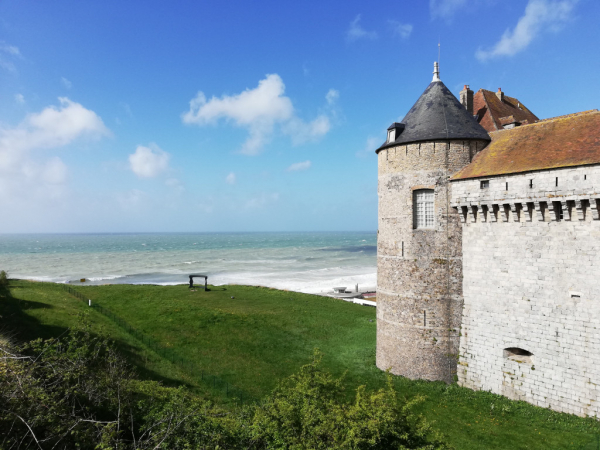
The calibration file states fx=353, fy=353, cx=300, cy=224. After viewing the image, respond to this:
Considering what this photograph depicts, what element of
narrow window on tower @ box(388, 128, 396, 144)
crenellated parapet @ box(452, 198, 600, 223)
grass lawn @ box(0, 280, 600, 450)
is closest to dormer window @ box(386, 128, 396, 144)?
narrow window on tower @ box(388, 128, 396, 144)

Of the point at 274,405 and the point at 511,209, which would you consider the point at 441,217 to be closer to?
the point at 511,209

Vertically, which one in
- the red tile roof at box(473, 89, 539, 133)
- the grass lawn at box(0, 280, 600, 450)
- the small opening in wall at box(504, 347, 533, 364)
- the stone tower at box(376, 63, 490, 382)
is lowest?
the grass lawn at box(0, 280, 600, 450)

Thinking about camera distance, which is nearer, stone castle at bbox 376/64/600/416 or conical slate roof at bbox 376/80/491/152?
stone castle at bbox 376/64/600/416

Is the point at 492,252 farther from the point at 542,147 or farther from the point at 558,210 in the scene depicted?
the point at 542,147

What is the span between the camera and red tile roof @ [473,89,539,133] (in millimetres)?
22844

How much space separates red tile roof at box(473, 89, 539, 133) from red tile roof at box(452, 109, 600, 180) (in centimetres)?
224

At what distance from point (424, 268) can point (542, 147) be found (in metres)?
8.57

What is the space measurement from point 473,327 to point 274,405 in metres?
12.6

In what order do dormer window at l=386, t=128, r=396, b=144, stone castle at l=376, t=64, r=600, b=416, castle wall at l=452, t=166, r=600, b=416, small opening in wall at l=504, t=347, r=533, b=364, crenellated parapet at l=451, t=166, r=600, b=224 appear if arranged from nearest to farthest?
crenellated parapet at l=451, t=166, r=600, b=224 < castle wall at l=452, t=166, r=600, b=416 < stone castle at l=376, t=64, r=600, b=416 < small opening in wall at l=504, t=347, r=533, b=364 < dormer window at l=386, t=128, r=396, b=144

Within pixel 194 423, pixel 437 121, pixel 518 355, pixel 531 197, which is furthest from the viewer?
pixel 437 121

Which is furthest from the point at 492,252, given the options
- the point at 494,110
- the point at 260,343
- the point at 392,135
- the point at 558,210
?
the point at 260,343

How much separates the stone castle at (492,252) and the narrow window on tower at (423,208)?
6cm

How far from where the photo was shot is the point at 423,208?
66.7 ft

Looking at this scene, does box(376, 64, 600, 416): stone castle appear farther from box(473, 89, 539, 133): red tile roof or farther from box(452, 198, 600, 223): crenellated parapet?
box(473, 89, 539, 133): red tile roof
